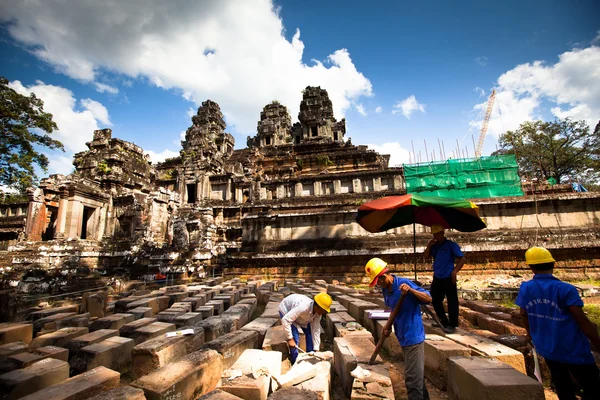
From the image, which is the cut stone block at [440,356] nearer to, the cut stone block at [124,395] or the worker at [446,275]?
the worker at [446,275]

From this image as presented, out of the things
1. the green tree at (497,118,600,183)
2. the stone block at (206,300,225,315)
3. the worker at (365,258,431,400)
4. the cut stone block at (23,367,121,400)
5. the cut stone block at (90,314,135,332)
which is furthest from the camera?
the green tree at (497,118,600,183)

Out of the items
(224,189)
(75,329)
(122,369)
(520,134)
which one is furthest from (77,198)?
(520,134)

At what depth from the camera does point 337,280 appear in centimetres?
998

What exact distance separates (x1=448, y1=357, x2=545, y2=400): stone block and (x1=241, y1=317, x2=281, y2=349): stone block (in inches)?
99.1

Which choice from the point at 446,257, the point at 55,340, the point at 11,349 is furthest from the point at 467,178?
the point at 11,349

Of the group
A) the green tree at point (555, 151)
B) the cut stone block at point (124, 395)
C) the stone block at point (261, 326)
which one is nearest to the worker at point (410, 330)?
the stone block at point (261, 326)

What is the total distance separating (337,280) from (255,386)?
25.4ft

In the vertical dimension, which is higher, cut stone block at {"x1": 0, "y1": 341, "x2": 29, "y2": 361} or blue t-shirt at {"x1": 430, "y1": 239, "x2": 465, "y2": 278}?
blue t-shirt at {"x1": 430, "y1": 239, "x2": 465, "y2": 278}

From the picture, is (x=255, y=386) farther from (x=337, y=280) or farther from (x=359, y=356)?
(x=337, y=280)

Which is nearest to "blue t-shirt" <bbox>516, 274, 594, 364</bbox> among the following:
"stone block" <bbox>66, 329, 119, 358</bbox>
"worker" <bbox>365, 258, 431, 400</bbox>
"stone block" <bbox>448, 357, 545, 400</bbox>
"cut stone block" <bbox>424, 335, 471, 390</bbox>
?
"stone block" <bbox>448, 357, 545, 400</bbox>

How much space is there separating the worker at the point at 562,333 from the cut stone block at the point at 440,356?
0.72 m

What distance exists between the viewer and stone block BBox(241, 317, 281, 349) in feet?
13.5

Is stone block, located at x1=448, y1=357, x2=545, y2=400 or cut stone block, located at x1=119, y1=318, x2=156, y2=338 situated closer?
stone block, located at x1=448, y1=357, x2=545, y2=400

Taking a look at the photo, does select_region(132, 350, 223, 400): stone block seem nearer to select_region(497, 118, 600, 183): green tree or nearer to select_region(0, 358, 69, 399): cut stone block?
select_region(0, 358, 69, 399): cut stone block
